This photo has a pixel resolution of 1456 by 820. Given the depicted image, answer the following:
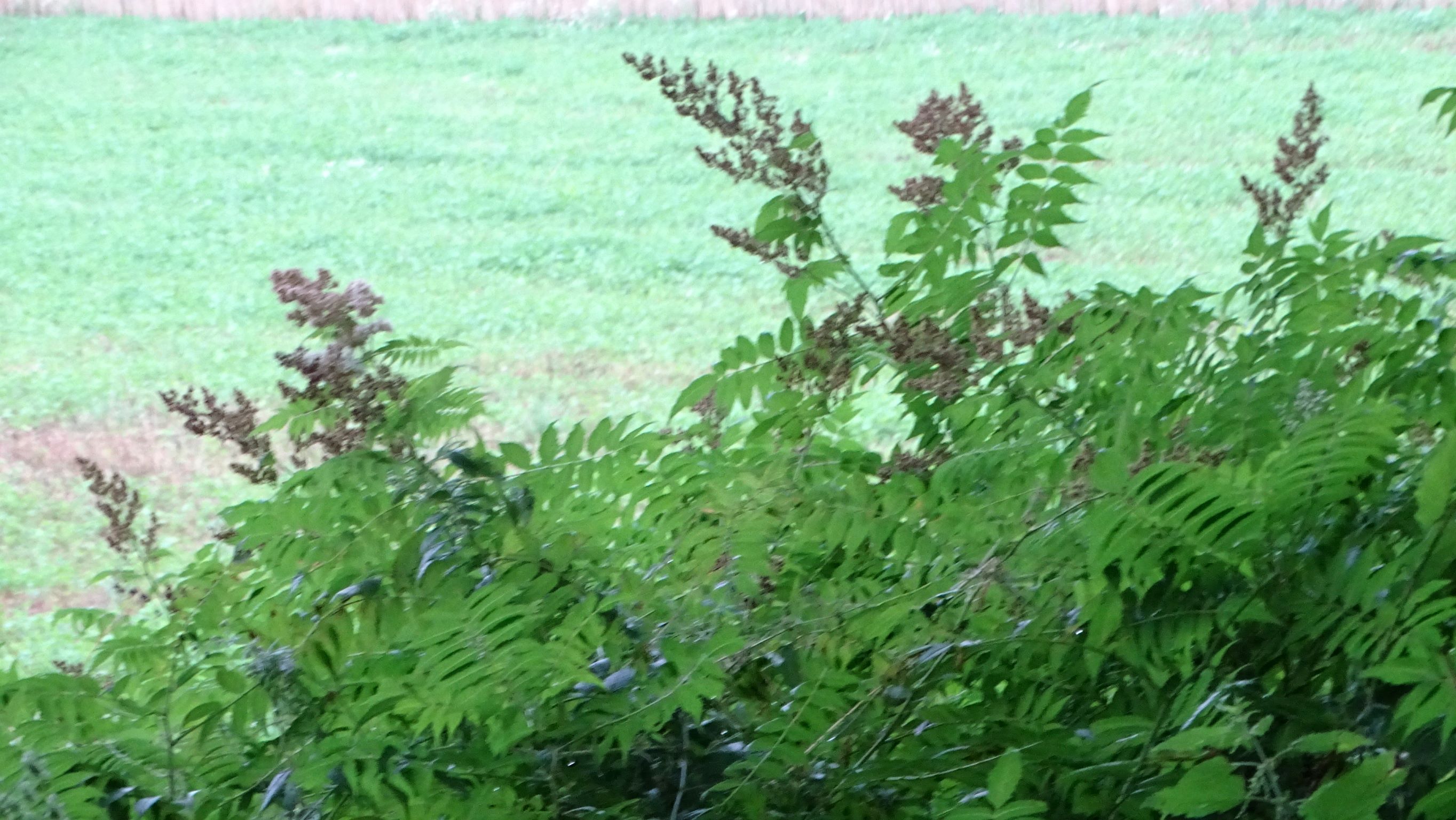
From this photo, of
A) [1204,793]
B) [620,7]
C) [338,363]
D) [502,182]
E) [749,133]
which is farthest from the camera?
[620,7]

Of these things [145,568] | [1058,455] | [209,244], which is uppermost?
[1058,455]

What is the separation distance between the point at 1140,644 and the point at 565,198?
271 cm

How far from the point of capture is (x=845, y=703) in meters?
0.69

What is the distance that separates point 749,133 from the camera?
32.7 inches

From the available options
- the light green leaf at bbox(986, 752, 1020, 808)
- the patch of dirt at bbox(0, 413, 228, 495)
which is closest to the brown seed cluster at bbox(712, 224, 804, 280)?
the light green leaf at bbox(986, 752, 1020, 808)

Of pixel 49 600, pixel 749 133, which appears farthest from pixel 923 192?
pixel 49 600

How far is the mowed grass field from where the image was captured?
2.65 metres

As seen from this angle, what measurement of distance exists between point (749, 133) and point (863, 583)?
268 mm

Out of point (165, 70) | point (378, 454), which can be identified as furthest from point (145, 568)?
point (165, 70)

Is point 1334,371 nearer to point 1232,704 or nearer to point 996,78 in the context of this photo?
point 1232,704

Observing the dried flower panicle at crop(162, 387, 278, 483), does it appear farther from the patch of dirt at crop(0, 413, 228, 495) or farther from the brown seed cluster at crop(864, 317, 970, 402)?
the patch of dirt at crop(0, 413, 228, 495)

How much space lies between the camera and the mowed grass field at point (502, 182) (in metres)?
2.65

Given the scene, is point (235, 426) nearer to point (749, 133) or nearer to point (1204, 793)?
point (749, 133)

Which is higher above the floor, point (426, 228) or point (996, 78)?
point (996, 78)
